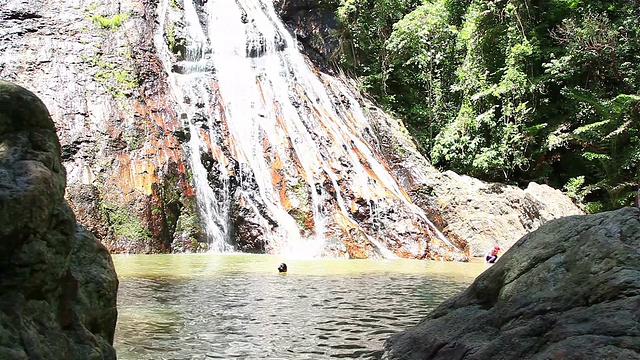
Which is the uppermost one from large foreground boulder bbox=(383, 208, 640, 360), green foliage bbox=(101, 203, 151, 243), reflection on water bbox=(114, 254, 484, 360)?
green foliage bbox=(101, 203, 151, 243)

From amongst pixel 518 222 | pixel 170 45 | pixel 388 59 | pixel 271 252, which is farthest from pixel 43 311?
pixel 388 59

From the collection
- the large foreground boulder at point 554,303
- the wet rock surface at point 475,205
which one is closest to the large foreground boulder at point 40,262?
the large foreground boulder at point 554,303

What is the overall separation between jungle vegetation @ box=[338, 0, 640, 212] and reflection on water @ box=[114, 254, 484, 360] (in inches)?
416

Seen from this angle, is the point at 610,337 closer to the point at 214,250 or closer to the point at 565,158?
the point at 214,250

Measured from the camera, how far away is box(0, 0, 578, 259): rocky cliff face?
45.7 ft

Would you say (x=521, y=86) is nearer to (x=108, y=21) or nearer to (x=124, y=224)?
(x=124, y=224)

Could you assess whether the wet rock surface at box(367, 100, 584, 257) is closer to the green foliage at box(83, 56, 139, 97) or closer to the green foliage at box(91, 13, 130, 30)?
the green foliage at box(83, 56, 139, 97)

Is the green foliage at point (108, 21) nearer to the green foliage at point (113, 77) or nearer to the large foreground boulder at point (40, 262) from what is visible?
the green foliage at point (113, 77)

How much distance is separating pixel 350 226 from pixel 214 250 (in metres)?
3.72

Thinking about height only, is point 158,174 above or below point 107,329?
above

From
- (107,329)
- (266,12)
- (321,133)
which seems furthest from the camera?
(266,12)

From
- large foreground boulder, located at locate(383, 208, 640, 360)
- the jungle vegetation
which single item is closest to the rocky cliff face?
the jungle vegetation

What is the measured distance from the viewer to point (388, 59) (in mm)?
24141

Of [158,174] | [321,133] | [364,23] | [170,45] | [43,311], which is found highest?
[364,23]
